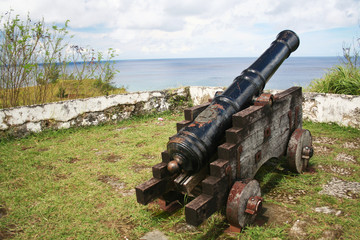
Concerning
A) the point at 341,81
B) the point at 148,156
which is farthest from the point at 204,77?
the point at 148,156

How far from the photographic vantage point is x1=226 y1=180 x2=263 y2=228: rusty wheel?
232cm

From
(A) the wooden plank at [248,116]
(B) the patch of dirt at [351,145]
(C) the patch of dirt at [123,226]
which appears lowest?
(C) the patch of dirt at [123,226]

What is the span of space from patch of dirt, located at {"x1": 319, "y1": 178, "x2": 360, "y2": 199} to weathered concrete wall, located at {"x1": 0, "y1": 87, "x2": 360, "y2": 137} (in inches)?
97.6

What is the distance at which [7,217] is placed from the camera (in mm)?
2793

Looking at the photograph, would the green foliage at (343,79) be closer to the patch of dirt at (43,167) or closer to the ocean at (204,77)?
the ocean at (204,77)

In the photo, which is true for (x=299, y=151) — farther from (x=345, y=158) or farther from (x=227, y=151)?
(x=227, y=151)

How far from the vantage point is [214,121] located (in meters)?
2.50

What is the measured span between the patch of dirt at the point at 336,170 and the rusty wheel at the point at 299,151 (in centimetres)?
36

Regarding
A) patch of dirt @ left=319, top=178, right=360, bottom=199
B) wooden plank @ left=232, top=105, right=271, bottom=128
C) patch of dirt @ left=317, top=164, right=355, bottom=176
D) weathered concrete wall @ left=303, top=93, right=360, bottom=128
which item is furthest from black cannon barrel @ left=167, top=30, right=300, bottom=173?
weathered concrete wall @ left=303, top=93, right=360, bottom=128

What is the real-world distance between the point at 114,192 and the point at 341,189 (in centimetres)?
250

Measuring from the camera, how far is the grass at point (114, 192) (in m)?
2.51

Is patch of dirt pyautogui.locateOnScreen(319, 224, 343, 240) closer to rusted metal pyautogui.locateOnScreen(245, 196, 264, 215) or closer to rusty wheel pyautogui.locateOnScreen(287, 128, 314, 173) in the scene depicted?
rusted metal pyautogui.locateOnScreen(245, 196, 264, 215)

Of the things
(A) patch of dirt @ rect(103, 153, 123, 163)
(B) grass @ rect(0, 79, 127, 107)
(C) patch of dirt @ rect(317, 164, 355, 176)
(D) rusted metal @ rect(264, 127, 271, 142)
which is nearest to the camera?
(D) rusted metal @ rect(264, 127, 271, 142)

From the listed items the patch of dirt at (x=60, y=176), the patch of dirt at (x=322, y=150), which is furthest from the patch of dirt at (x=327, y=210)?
the patch of dirt at (x=60, y=176)
